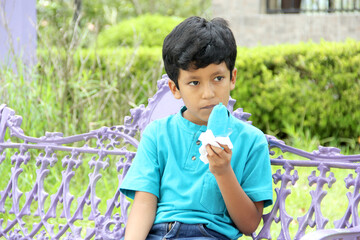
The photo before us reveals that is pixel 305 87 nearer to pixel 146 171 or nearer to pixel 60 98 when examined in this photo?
pixel 60 98

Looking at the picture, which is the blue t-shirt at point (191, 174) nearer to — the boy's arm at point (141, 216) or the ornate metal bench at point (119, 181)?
the boy's arm at point (141, 216)

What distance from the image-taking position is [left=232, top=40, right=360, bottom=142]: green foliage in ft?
19.6

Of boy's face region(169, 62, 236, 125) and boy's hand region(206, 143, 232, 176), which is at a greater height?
boy's face region(169, 62, 236, 125)

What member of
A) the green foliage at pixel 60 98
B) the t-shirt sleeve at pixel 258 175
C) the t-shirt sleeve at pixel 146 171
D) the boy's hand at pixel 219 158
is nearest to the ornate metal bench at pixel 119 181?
the t-shirt sleeve at pixel 258 175

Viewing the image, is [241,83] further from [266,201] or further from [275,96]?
[266,201]

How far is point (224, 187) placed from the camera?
192cm

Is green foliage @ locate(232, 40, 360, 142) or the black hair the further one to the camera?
green foliage @ locate(232, 40, 360, 142)

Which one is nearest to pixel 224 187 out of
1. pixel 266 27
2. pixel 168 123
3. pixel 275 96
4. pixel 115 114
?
pixel 168 123

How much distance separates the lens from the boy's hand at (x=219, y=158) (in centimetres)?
182

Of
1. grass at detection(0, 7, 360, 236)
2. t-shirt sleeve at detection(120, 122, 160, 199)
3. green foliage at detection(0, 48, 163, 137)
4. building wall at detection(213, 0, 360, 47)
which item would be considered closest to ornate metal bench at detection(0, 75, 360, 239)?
t-shirt sleeve at detection(120, 122, 160, 199)

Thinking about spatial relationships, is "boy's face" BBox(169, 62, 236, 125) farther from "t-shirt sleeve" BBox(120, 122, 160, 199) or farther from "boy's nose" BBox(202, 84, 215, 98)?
"t-shirt sleeve" BBox(120, 122, 160, 199)

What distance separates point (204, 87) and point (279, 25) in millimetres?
6211

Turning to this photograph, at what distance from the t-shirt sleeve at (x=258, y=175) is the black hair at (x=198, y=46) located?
316mm

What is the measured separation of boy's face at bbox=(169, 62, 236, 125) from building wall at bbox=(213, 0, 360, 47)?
5.73 m
